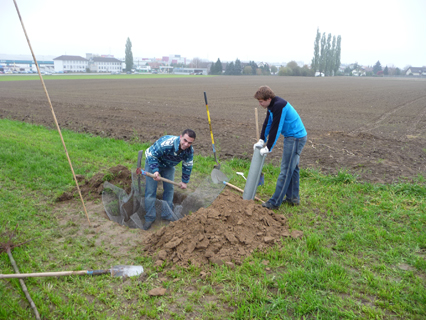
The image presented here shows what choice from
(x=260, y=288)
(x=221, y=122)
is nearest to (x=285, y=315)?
(x=260, y=288)

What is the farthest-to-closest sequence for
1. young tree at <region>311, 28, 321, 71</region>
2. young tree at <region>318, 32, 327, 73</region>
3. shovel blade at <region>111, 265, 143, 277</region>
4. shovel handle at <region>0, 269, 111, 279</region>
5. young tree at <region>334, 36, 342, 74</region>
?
young tree at <region>334, 36, 342, 74</region> → young tree at <region>311, 28, 321, 71</region> → young tree at <region>318, 32, 327, 73</region> → shovel blade at <region>111, 265, 143, 277</region> → shovel handle at <region>0, 269, 111, 279</region>

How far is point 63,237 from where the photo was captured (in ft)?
13.8

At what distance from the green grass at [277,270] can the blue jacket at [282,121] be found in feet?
4.10

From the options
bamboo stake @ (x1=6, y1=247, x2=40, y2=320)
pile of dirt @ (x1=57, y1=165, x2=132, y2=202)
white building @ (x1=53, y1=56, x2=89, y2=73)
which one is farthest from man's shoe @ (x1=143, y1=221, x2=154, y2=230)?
white building @ (x1=53, y1=56, x2=89, y2=73)

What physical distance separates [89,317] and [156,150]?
2.38 m

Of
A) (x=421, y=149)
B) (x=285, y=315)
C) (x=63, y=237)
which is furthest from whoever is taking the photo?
(x=421, y=149)

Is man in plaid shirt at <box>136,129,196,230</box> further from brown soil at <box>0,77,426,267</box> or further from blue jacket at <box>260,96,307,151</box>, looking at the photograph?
blue jacket at <box>260,96,307,151</box>

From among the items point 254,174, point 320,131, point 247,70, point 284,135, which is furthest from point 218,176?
point 247,70

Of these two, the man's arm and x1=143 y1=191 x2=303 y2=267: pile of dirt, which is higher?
the man's arm

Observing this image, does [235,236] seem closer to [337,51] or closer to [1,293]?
[1,293]

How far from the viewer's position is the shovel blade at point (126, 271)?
3367 mm

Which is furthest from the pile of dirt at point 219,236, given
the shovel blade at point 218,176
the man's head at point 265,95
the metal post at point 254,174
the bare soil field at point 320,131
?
the bare soil field at point 320,131

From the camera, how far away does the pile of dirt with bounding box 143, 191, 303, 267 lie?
11.9ft

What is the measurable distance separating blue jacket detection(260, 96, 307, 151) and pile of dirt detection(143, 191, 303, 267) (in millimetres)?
1098
